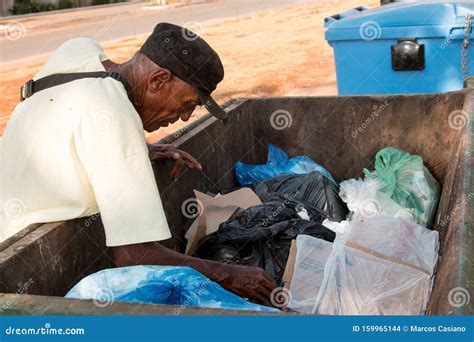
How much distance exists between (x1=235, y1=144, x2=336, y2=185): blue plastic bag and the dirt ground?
3.37m

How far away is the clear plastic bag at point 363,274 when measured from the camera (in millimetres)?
2238

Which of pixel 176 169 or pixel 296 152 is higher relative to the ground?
pixel 176 169

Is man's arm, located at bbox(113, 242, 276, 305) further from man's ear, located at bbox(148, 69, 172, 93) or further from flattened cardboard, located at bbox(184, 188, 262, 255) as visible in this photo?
flattened cardboard, located at bbox(184, 188, 262, 255)

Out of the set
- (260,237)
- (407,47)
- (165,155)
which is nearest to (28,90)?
(165,155)

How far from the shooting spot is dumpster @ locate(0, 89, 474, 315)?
77.3 inches

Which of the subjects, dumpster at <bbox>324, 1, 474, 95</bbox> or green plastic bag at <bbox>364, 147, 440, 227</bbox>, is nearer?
green plastic bag at <bbox>364, 147, 440, 227</bbox>

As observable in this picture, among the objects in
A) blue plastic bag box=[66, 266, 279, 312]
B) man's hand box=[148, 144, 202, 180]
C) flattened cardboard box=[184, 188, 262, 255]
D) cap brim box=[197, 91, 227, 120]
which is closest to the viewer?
blue plastic bag box=[66, 266, 279, 312]

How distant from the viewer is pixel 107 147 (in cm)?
193

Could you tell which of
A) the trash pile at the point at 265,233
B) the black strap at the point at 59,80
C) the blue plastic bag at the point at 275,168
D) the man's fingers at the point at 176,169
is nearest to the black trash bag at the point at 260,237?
the trash pile at the point at 265,233

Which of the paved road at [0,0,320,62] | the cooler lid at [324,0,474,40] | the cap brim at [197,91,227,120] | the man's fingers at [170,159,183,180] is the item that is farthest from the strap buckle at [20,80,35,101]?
the paved road at [0,0,320,62]

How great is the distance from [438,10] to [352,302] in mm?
3058

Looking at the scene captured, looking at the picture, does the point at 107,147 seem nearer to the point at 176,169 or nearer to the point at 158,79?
the point at 158,79

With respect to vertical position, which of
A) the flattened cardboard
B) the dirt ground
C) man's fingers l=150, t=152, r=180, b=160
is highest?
man's fingers l=150, t=152, r=180, b=160

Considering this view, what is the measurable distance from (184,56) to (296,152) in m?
2.11
